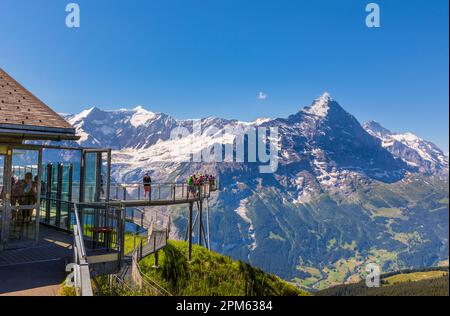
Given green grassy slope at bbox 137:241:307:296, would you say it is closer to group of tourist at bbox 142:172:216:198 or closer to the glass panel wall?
group of tourist at bbox 142:172:216:198

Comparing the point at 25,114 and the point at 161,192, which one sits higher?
the point at 25,114

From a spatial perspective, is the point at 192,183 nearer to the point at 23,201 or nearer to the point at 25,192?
the point at 25,192

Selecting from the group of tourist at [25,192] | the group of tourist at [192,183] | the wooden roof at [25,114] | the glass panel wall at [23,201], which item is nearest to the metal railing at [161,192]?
the group of tourist at [192,183]

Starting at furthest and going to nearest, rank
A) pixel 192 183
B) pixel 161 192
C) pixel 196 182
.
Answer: pixel 196 182
pixel 192 183
pixel 161 192

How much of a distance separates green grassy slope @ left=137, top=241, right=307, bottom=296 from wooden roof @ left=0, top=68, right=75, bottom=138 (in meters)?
11.6

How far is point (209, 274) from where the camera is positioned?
90.1 feet

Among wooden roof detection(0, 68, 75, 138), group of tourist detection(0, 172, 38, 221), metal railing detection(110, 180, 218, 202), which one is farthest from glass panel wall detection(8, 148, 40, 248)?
→ metal railing detection(110, 180, 218, 202)

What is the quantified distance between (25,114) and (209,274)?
1756 cm

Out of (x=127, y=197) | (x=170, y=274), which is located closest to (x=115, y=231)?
(x=170, y=274)

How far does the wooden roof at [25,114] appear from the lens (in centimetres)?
1300

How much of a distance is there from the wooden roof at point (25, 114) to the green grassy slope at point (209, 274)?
11.6m

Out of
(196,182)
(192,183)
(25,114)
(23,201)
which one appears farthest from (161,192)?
(25,114)
